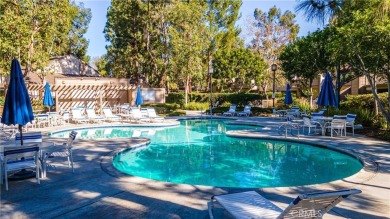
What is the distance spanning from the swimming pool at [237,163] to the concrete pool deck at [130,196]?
130cm

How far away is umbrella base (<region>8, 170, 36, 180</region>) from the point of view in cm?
603

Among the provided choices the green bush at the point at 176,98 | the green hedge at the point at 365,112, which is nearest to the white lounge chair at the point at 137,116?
the green bush at the point at 176,98

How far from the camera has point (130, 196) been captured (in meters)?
4.96

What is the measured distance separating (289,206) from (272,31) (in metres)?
33.6

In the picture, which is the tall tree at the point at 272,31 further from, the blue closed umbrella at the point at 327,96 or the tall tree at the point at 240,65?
the blue closed umbrella at the point at 327,96

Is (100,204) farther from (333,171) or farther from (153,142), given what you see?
(153,142)

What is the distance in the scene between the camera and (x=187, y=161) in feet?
29.8

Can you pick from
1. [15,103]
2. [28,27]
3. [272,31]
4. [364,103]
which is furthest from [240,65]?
[15,103]

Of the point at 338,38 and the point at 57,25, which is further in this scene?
the point at 57,25

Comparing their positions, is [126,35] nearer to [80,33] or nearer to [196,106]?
[80,33]

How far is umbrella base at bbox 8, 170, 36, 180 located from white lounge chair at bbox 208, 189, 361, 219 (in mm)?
4271

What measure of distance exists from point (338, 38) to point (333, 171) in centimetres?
600

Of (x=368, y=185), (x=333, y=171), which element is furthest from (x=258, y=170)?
(x=368, y=185)

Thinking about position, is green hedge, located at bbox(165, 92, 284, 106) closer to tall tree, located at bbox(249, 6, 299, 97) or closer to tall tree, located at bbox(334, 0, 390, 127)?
tall tree, located at bbox(249, 6, 299, 97)
